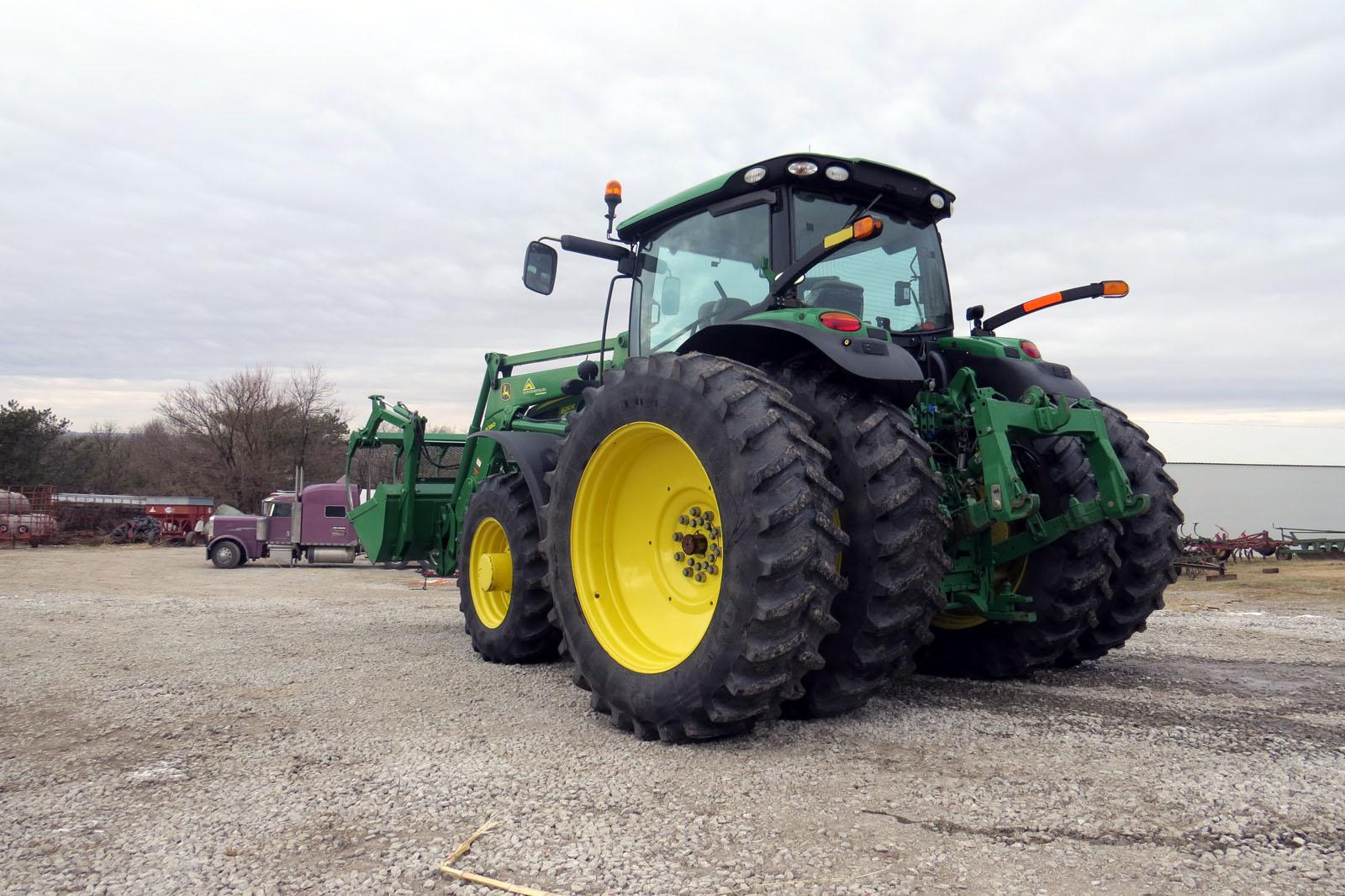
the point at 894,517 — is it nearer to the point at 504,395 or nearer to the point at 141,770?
the point at 141,770

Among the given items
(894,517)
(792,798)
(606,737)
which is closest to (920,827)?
(792,798)

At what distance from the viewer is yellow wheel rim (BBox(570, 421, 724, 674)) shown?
407cm

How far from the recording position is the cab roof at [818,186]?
4.59 metres

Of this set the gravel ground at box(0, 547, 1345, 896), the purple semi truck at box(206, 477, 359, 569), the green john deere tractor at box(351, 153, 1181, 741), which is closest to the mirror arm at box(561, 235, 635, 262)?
the green john deere tractor at box(351, 153, 1181, 741)

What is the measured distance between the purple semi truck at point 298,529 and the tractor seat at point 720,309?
17.8m

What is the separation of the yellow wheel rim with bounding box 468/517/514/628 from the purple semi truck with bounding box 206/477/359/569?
627 inches

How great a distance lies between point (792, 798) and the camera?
2.95m

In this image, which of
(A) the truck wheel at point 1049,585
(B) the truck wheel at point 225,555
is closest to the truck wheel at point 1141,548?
(A) the truck wheel at point 1049,585

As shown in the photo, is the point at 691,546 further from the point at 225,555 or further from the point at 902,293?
the point at 225,555

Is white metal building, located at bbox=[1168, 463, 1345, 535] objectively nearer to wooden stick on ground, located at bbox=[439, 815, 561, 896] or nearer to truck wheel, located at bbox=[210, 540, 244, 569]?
truck wheel, located at bbox=[210, 540, 244, 569]

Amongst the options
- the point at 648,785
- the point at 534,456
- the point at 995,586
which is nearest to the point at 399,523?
the point at 534,456

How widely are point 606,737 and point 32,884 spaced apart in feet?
6.71

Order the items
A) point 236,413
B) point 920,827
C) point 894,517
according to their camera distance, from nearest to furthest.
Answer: point 920,827
point 894,517
point 236,413

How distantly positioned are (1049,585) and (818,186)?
2.38 meters
